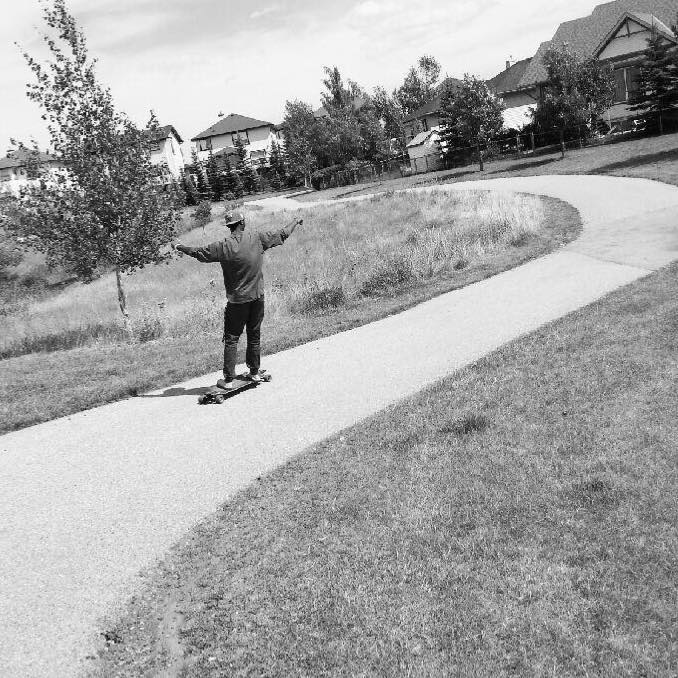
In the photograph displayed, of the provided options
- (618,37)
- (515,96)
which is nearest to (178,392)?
(618,37)

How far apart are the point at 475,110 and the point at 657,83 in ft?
30.8

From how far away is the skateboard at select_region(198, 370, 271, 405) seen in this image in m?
7.37

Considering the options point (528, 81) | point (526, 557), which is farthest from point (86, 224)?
point (528, 81)

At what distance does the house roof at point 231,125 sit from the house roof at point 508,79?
38198mm

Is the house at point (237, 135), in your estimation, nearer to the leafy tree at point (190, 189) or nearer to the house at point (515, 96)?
the leafy tree at point (190, 189)

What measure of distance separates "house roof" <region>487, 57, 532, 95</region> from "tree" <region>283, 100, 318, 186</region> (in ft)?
53.9

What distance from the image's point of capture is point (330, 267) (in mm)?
19188

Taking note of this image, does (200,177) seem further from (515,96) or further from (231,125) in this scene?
(515,96)

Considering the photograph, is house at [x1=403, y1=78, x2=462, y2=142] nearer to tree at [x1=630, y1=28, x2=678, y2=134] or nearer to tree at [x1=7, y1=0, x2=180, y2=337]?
tree at [x1=630, y1=28, x2=678, y2=134]

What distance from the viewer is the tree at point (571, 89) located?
33312 millimetres

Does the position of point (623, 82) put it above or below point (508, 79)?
below

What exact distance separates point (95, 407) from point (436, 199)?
22.5 meters

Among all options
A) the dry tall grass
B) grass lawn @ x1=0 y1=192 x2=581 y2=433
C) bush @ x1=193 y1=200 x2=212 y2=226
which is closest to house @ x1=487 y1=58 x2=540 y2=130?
the dry tall grass

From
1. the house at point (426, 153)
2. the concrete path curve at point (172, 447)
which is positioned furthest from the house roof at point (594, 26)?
the concrete path curve at point (172, 447)
